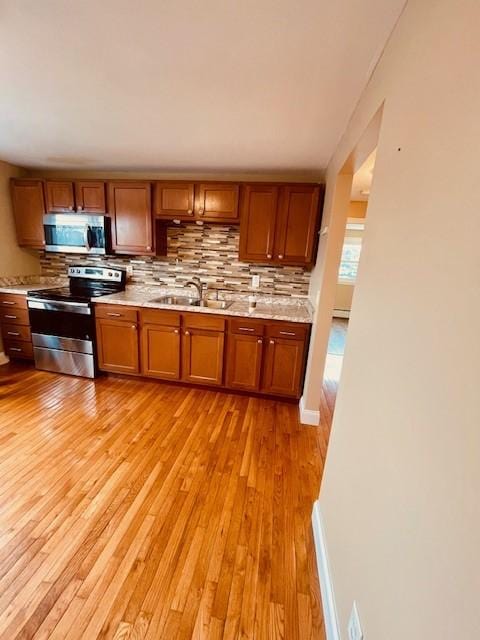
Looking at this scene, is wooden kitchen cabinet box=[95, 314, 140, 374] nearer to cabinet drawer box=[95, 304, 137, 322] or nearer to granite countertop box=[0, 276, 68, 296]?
cabinet drawer box=[95, 304, 137, 322]

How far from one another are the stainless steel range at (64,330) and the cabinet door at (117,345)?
8 cm

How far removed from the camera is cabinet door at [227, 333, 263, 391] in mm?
2684

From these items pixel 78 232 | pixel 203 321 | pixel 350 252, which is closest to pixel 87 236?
pixel 78 232

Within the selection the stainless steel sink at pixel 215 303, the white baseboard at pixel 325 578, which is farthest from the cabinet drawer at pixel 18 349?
the white baseboard at pixel 325 578

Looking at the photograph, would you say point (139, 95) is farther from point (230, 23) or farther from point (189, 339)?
point (189, 339)

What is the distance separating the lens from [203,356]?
9.21 feet

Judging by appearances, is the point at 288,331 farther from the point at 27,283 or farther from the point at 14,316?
the point at 27,283

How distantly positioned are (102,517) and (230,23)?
2320mm

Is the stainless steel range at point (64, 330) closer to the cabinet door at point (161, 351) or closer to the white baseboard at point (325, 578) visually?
the cabinet door at point (161, 351)

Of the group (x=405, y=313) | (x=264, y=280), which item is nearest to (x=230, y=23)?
(x=405, y=313)

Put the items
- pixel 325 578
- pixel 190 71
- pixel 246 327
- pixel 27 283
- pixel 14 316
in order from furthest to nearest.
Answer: pixel 27 283 < pixel 14 316 < pixel 246 327 < pixel 190 71 < pixel 325 578

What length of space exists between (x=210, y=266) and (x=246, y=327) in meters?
0.97

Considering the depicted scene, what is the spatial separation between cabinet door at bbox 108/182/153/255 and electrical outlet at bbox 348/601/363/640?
302 centimetres

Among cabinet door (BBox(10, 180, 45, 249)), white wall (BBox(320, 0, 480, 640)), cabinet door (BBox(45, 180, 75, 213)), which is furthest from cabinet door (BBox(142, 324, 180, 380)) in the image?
white wall (BBox(320, 0, 480, 640))
